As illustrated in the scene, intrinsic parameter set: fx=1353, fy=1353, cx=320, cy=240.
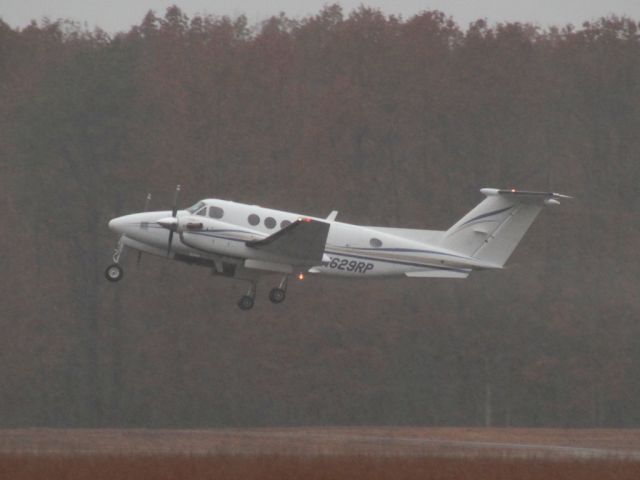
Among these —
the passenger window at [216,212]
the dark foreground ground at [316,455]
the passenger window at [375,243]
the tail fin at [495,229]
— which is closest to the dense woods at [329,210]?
the dark foreground ground at [316,455]

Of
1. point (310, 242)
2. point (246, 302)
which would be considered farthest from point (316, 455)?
point (246, 302)

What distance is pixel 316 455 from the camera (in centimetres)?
2806

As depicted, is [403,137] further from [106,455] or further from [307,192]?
[106,455]

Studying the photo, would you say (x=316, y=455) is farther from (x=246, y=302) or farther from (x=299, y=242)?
(x=246, y=302)

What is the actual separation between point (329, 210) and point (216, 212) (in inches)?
763

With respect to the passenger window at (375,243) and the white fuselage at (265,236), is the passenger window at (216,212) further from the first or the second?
the passenger window at (375,243)

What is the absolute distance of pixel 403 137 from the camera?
177ft

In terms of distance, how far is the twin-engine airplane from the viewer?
32.2 m

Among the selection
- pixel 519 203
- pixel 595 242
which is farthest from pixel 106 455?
pixel 595 242

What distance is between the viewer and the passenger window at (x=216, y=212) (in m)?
32.6

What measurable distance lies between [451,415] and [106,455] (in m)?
25.9

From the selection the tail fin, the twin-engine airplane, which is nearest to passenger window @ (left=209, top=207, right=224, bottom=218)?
the twin-engine airplane

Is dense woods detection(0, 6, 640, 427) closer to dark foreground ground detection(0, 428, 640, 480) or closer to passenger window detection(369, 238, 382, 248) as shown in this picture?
dark foreground ground detection(0, 428, 640, 480)

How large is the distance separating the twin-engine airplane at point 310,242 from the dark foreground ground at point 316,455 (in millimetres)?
4303
